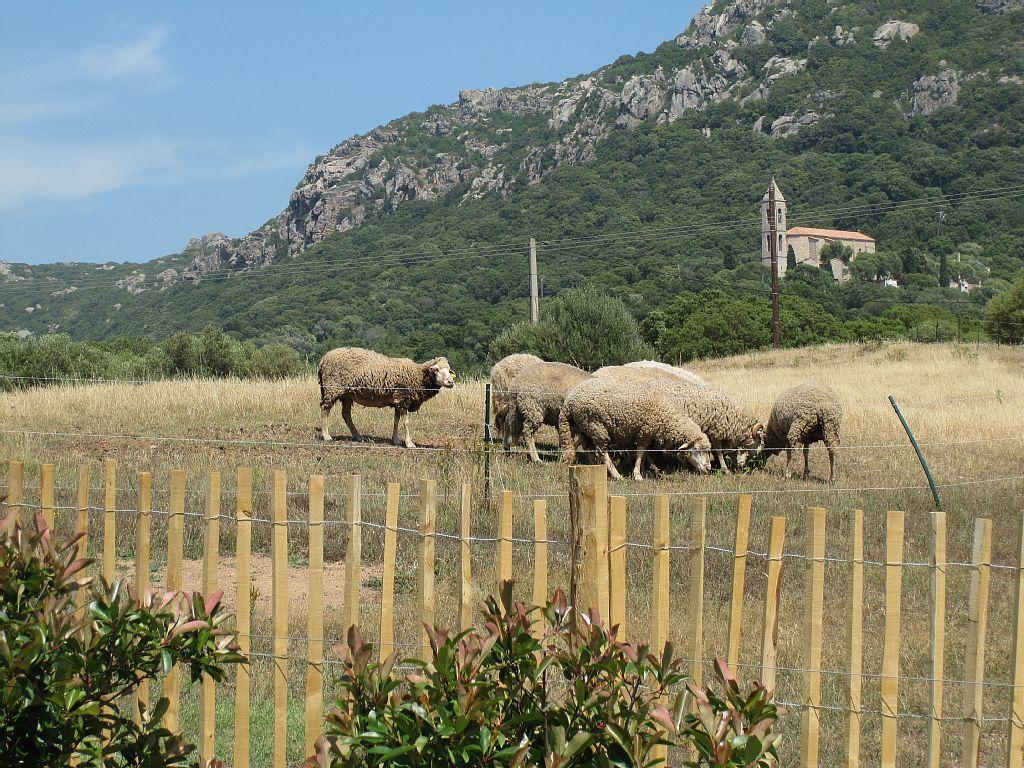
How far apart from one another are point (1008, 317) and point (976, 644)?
154ft

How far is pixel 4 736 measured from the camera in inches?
116

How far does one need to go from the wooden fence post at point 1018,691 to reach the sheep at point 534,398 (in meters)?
11.0

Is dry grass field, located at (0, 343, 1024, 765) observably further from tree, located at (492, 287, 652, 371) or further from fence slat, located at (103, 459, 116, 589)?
tree, located at (492, 287, 652, 371)

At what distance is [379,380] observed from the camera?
1578cm

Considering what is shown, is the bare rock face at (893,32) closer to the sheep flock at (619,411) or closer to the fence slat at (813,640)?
the sheep flock at (619,411)

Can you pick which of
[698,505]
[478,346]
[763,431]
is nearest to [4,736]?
[698,505]

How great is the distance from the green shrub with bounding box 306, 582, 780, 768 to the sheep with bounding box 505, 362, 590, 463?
1198 cm

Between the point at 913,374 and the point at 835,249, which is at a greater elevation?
the point at 835,249

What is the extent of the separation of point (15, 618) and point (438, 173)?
131055 millimetres

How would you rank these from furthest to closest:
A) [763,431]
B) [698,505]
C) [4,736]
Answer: [763,431] → [698,505] → [4,736]

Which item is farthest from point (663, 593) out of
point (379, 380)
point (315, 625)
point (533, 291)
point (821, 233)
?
point (821, 233)

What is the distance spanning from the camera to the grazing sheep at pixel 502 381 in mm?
16703

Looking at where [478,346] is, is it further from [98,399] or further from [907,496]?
[907,496]

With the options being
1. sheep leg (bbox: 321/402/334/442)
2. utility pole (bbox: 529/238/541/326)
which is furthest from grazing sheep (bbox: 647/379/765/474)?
utility pole (bbox: 529/238/541/326)
